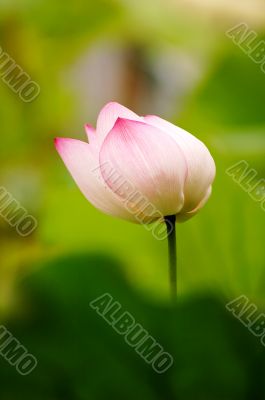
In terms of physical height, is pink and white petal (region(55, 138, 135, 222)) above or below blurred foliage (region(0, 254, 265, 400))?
above

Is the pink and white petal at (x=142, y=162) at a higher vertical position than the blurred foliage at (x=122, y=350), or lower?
higher

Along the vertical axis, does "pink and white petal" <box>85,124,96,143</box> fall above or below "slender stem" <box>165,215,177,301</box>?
above

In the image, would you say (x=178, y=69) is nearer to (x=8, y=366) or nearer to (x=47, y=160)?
(x=47, y=160)

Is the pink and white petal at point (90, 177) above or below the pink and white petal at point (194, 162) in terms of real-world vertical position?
below

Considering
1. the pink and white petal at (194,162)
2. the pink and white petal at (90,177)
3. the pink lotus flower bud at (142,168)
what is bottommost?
the pink and white petal at (90,177)

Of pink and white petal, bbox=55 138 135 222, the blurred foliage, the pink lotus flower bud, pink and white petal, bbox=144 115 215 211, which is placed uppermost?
pink and white petal, bbox=144 115 215 211

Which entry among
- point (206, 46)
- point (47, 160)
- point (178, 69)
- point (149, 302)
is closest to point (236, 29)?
point (206, 46)
